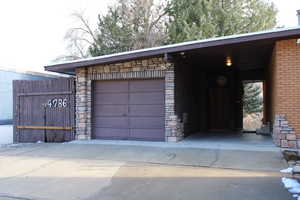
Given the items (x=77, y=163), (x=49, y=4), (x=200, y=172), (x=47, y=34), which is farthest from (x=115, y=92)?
(x=47, y=34)

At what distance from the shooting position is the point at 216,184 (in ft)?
16.2

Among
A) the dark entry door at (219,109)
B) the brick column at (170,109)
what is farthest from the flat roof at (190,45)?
the dark entry door at (219,109)

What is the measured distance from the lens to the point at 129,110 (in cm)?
980

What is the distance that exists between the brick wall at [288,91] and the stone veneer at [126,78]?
3.03 m

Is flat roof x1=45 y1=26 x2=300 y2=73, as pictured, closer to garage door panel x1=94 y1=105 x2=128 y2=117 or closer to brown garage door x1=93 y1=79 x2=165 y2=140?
brown garage door x1=93 y1=79 x2=165 y2=140

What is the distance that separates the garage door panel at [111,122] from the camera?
987 centimetres

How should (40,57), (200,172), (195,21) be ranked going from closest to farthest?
(200,172), (195,21), (40,57)

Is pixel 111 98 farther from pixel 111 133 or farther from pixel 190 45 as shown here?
pixel 190 45

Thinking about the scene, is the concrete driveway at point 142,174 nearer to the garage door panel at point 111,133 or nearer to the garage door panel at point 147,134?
the garage door panel at point 147,134

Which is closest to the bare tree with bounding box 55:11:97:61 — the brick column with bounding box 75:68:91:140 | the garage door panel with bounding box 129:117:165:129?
the brick column with bounding box 75:68:91:140

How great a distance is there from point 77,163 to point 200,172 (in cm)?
287

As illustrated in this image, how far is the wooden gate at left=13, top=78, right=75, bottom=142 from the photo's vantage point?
10.5 metres

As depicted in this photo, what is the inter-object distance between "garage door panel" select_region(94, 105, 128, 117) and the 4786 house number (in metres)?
1.21

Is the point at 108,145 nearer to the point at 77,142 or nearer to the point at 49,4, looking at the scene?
the point at 77,142
